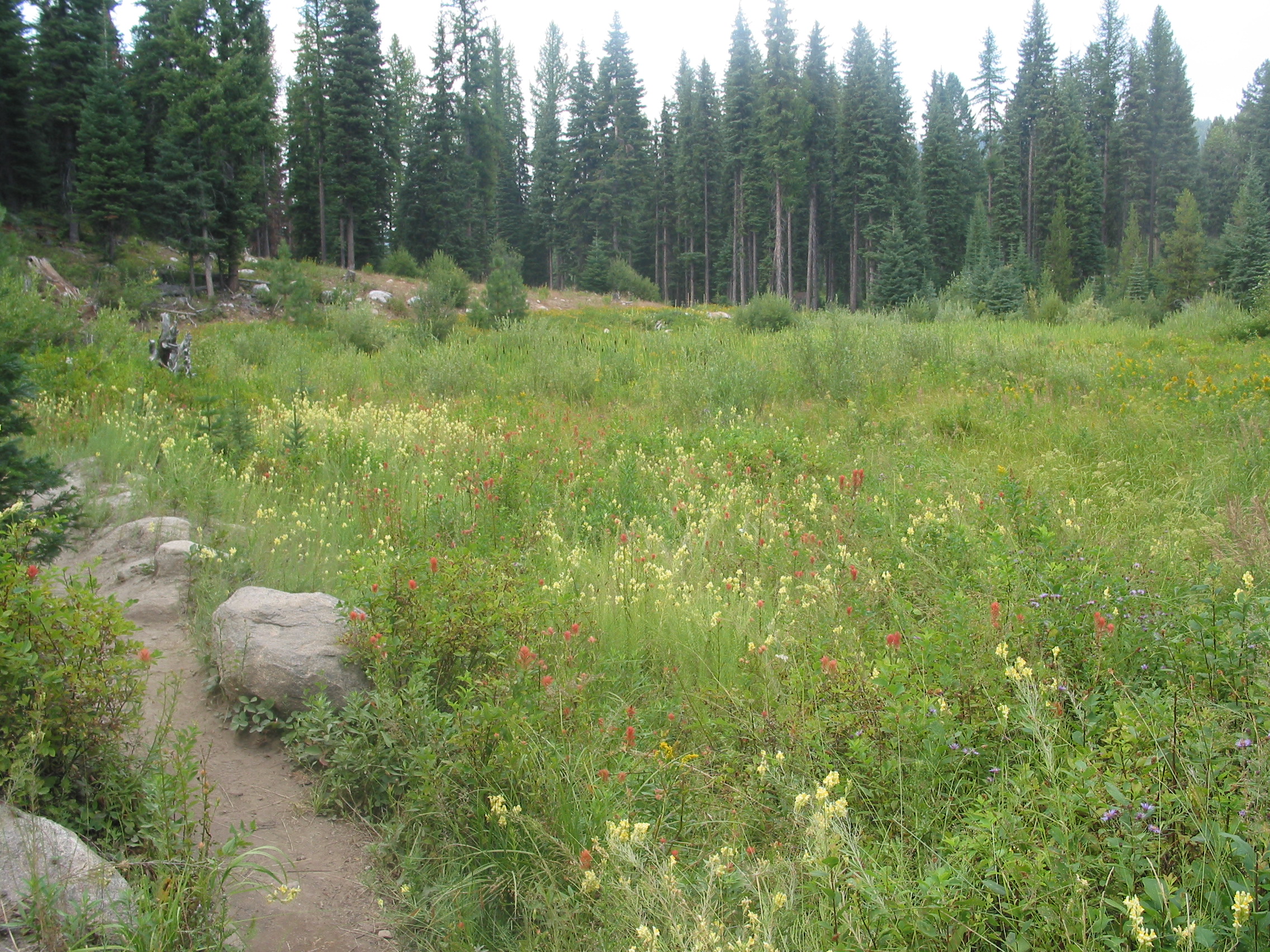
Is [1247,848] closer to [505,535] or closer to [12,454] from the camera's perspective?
[505,535]

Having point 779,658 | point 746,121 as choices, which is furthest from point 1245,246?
point 779,658

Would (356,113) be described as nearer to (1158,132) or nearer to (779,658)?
(779,658)

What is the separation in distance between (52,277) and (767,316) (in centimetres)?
2022

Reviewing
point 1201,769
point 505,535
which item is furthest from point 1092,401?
point 1201,769

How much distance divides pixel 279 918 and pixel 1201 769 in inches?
118

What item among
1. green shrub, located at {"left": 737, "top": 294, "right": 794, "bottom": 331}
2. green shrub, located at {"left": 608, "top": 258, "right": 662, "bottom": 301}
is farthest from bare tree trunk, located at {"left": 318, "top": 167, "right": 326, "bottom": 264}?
green shrub, located at {"left": 737, "top": 294, "right": 794, "bottom": 331}

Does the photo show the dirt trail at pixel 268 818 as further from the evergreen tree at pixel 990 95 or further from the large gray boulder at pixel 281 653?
the evergreen tree at pixel 990 95

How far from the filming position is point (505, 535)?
20.2 ft

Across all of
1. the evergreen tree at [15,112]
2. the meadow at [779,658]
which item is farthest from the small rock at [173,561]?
the evergreen tree at [15,112]

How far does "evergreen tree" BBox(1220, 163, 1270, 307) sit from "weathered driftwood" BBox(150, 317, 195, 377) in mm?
30703

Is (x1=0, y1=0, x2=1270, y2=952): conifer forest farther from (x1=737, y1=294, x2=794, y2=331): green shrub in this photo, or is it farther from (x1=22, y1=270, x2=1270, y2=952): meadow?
(x1=737, y1=294, x2=794, y2=331): green shrub

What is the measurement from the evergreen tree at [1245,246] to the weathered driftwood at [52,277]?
35526mm

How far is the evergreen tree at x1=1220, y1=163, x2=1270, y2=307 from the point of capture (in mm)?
29172

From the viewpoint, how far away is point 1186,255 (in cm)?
3809
